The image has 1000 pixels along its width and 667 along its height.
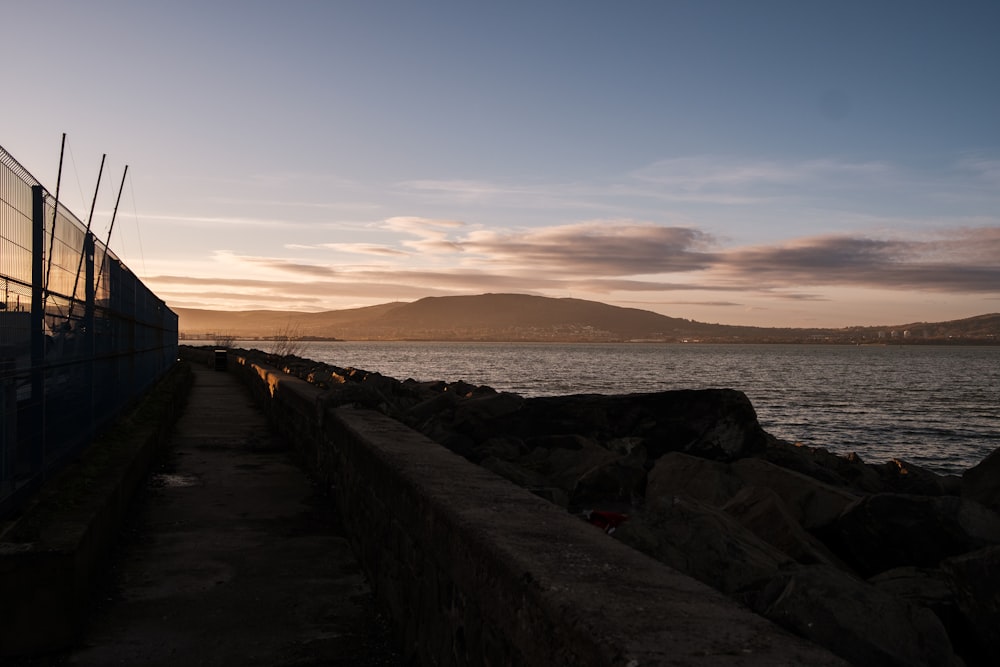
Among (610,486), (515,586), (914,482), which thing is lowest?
(914,482)

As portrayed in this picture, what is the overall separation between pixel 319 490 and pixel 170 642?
12.7 feet

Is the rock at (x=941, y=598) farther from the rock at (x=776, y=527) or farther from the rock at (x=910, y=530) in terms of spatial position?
the rock at (x=910, y=530)

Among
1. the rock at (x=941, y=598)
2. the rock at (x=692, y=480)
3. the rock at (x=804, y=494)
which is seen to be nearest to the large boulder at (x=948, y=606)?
the rock at (x=941, y=598)

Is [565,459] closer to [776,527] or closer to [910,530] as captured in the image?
[776,527]

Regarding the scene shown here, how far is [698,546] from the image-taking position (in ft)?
12.3

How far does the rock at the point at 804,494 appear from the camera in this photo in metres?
6.23

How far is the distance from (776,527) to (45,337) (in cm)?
466

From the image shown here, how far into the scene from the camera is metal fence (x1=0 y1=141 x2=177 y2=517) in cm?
475

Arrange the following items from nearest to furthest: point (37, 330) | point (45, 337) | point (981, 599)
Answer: point (981, 599) → point (37, 330) → point (45, 337)

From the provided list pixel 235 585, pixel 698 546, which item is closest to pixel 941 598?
pixel 698 546

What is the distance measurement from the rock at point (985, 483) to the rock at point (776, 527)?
4.50 meters

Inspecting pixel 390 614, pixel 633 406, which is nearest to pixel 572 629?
pixel 390 614

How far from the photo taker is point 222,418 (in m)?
15.0

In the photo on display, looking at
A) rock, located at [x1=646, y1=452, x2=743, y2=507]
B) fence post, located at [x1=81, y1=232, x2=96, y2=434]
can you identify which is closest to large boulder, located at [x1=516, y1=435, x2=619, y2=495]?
rock, located at [x1=646, y1=452, x2=743, y2=507]
